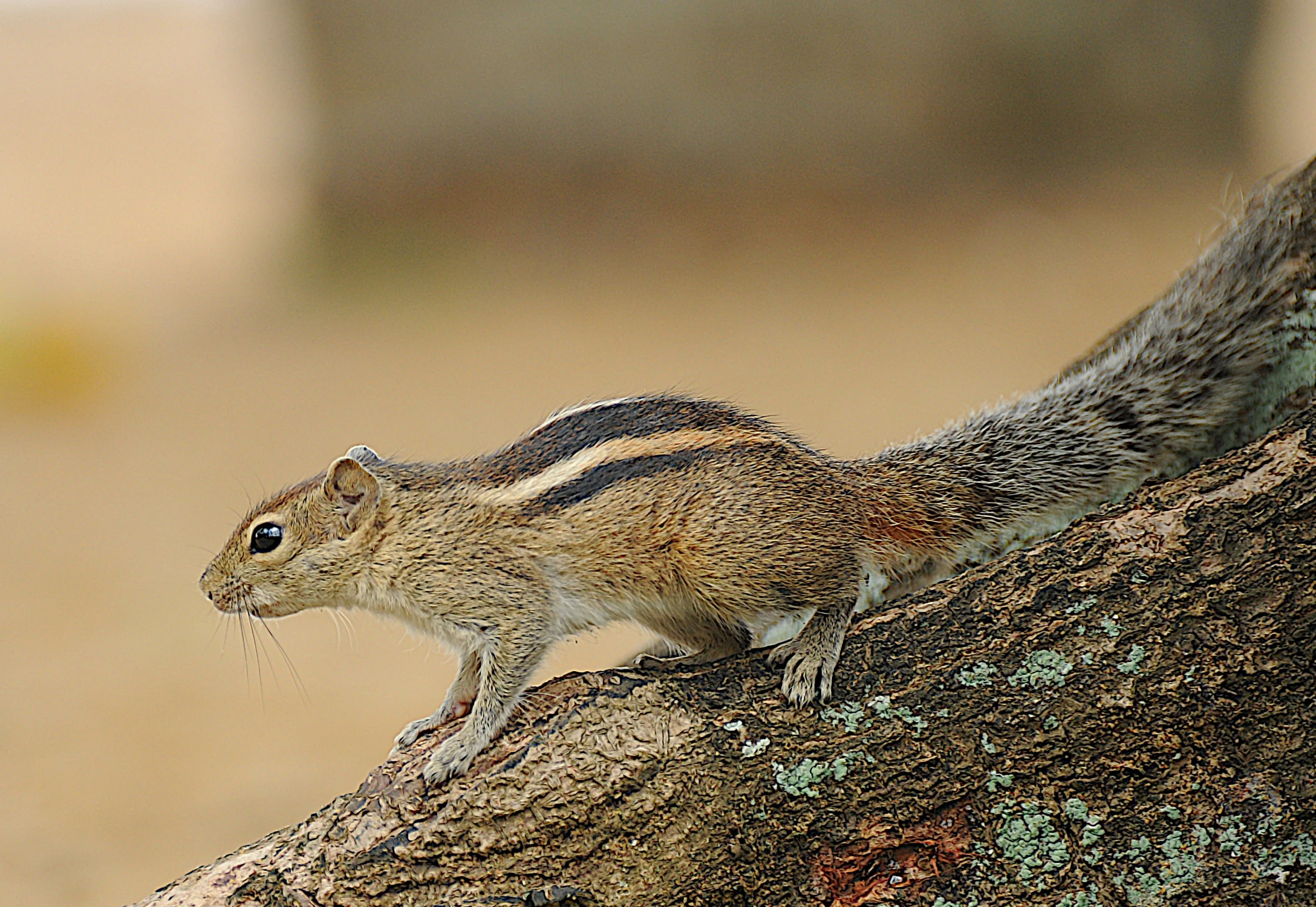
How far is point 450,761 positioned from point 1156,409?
168 cm

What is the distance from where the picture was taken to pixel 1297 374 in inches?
102

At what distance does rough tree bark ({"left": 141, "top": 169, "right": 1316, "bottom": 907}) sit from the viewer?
2.08m

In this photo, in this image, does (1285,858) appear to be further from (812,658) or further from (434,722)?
(434,722)

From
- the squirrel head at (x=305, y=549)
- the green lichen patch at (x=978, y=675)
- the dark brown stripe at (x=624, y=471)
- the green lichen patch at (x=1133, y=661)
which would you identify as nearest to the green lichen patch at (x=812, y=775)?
the green lichen patch at (x=978, y=675)

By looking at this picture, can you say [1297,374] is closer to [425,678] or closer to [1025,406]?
[1025,406]

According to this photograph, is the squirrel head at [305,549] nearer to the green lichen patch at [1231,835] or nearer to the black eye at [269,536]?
the black eye at [269,536]

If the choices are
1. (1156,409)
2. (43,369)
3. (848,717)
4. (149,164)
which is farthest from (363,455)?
(149,164)

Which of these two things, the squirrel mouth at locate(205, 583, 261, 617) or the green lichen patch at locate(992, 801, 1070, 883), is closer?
the green lichen patch at locate(992, 801, 1070, 883)

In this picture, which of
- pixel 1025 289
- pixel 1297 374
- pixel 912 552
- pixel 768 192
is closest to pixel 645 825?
pixel 912 552

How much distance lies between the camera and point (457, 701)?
2.79 metres

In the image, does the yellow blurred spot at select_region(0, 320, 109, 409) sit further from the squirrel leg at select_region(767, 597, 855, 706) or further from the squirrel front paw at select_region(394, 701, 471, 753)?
the squirrel leg at select_region(767, 597, 855, 706)

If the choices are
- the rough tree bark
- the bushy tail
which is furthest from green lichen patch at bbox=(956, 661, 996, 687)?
the bushy tail

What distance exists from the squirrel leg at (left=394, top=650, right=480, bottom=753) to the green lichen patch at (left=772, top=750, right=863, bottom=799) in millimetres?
783

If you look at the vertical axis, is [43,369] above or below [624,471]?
above
